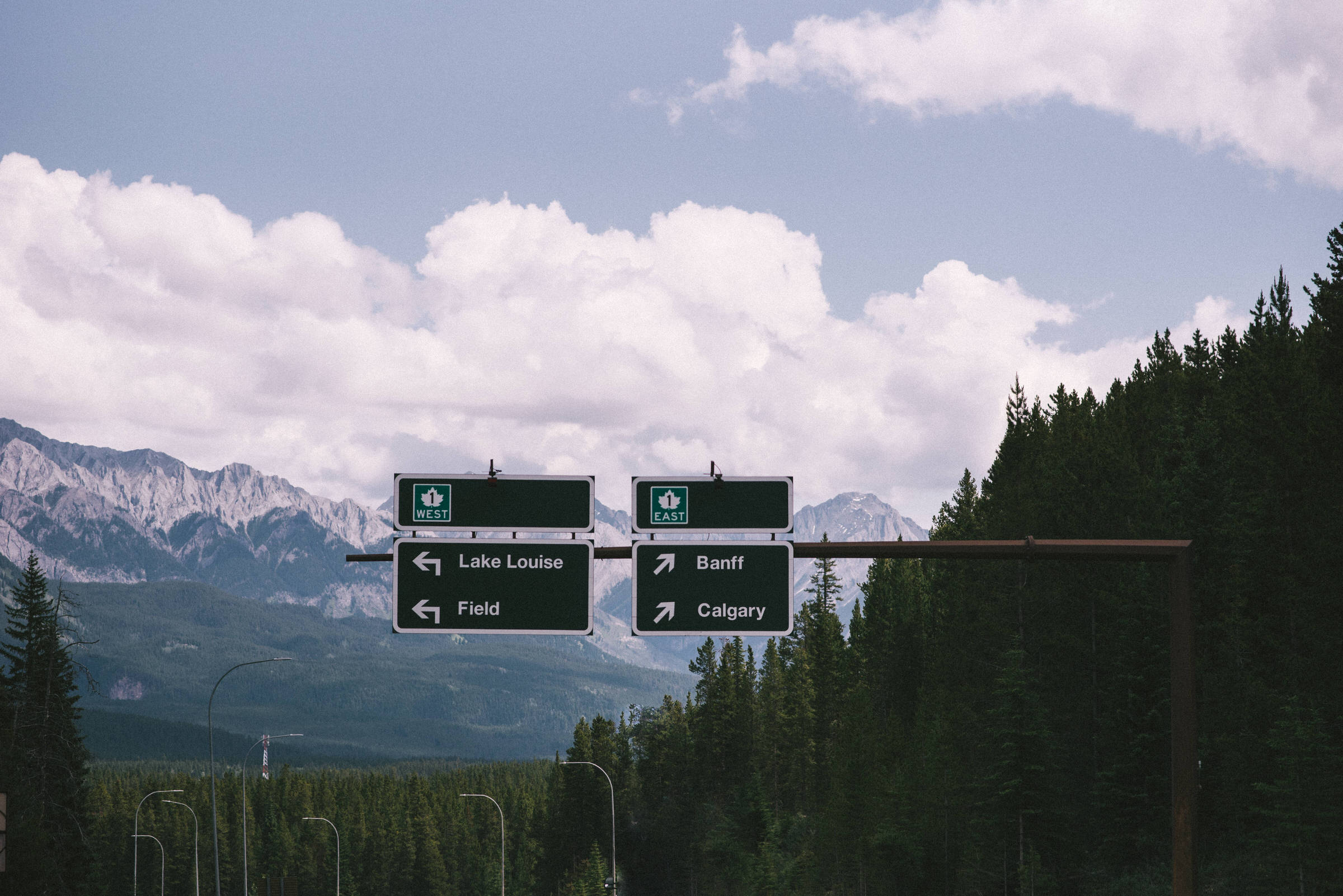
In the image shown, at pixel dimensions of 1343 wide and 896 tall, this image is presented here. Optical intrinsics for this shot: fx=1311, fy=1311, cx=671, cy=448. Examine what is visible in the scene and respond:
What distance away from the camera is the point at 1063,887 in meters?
53.9

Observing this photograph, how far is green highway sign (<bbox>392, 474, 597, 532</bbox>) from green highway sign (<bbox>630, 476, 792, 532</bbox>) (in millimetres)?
979

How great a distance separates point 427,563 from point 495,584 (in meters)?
0.97

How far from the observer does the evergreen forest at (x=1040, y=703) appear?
1724 inches

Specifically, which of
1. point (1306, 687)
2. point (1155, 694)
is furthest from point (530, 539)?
point (1155, 694)

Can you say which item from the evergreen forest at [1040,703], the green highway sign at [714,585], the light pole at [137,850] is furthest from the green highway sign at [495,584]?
the light pole at [137,850]

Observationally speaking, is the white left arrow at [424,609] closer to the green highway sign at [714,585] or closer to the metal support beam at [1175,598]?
the green highway sign at [714,585]

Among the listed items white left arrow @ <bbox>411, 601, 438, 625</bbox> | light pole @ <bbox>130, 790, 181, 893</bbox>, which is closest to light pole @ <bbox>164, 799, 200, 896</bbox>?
light pole @ <bbox>130, 790, 181, 893</bbox>

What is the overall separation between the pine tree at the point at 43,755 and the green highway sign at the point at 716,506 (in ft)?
135

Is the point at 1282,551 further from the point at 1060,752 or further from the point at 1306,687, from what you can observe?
the point at 1060,752

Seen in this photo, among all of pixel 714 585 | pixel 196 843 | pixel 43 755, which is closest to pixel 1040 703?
pixel 714 585

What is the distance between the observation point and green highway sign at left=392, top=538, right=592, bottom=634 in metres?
17.7

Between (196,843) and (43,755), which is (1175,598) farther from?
(196,843)

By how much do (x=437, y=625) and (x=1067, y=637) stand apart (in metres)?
45.4

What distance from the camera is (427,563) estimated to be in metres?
17.9
